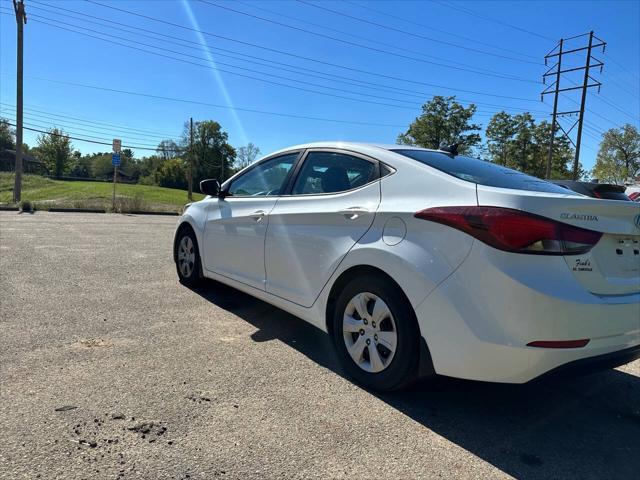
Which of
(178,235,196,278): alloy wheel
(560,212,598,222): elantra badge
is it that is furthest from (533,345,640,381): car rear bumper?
(178,235,196,278): alloy wheel

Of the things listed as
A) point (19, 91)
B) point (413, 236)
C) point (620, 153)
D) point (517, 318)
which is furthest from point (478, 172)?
point (620, 153)

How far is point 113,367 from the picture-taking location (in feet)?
10.5

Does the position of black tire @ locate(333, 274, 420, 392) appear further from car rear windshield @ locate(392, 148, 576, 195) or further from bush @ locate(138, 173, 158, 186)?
bush @ locate(138, 173, 158, 186)

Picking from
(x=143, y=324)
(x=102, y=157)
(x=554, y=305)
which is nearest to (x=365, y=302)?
(x=554, y=305)

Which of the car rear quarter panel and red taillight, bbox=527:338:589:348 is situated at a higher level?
the car rear quarter panel

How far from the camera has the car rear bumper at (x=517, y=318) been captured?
2.31 metres

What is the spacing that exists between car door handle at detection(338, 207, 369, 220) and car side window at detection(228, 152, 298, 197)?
104 cm

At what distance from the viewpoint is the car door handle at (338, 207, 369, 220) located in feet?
10.1

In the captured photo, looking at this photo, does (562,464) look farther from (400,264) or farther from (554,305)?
(400,264)

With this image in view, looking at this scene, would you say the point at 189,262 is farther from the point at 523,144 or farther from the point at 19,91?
the point at 523,144

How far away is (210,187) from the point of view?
199 inches

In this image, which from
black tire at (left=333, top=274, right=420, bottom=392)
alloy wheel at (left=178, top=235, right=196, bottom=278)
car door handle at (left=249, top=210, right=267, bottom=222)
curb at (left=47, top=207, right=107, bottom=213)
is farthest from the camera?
curb at (left=47, top=207, right=107, bottom=213)

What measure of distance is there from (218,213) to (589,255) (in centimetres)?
341

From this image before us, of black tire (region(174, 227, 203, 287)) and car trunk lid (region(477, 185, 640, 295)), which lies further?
black tire (region(174, 227, 203, 287))
